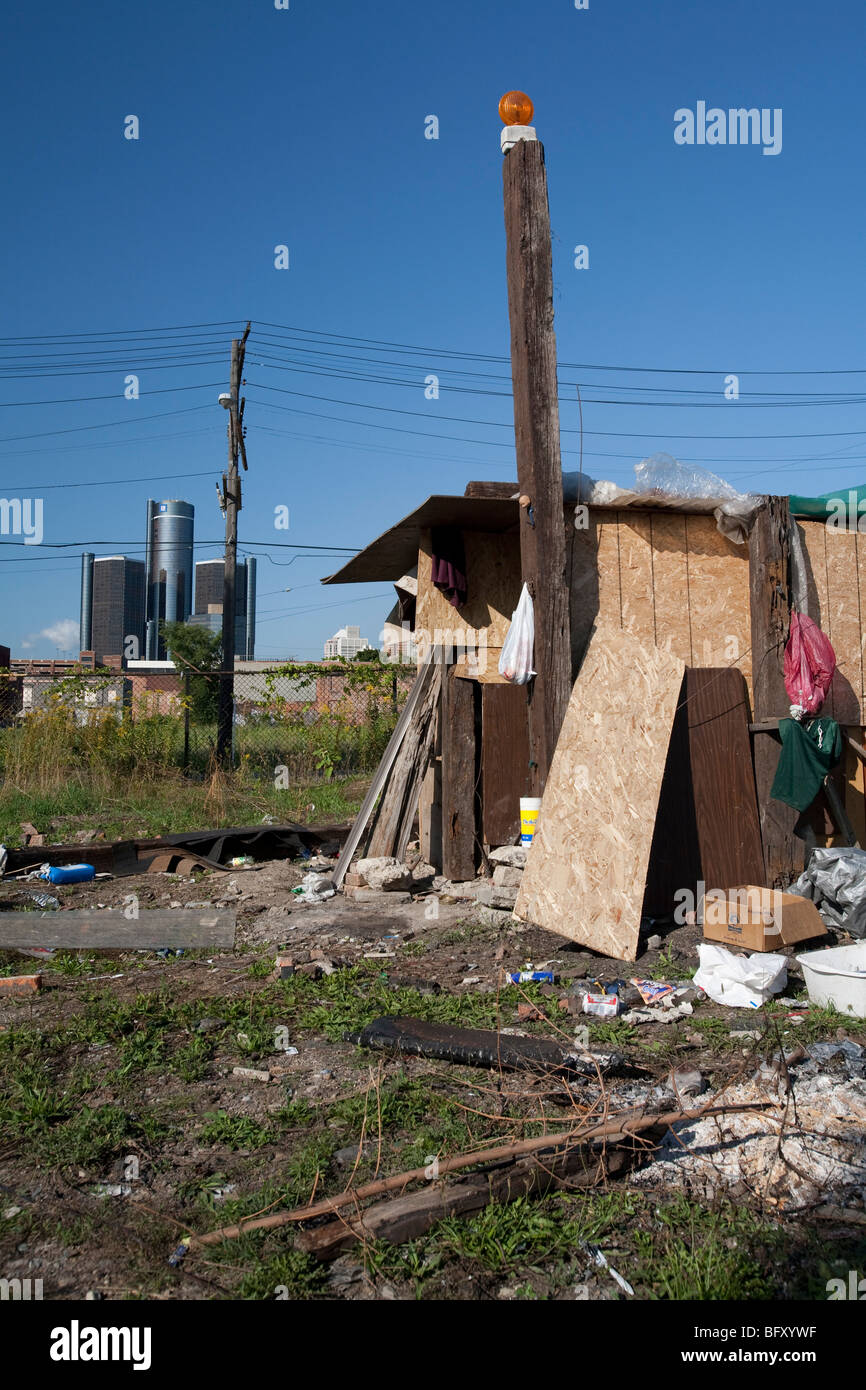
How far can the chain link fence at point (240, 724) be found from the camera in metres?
13.0

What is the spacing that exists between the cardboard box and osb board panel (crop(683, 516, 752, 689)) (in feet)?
7.37

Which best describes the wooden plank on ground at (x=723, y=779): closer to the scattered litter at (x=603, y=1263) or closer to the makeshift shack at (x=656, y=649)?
the makeshift shack at (x=656, y=649)

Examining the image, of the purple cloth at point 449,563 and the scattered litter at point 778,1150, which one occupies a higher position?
the purple cloth at point 449,563

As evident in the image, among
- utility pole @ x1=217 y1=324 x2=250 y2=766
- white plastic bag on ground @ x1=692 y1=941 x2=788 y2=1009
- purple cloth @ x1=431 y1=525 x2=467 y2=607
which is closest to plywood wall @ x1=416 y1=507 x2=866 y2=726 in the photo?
purple cloth @ x1=431 y1=525 x2=467 y2=607

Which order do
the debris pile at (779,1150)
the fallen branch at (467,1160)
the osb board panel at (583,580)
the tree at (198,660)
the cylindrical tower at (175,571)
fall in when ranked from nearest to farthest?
the fallen branch at (467,1160) < the debris pile at (779,1150) < the osb board panel at (583,580) < the tree at (198,660) < the cylindrical tower at (175,571)

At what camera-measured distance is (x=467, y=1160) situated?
2.88 meters

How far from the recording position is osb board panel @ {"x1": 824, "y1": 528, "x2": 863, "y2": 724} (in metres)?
7.26

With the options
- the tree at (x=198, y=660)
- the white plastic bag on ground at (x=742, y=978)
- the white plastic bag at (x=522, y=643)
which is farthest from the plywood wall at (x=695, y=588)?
the tree at (x=198, y=660)

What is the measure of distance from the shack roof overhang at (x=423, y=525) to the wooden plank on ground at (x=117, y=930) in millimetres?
3699

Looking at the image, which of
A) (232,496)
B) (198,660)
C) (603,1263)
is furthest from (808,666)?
(198,660)

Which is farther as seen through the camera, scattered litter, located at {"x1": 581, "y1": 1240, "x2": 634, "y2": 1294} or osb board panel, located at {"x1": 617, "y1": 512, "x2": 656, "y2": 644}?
osb board panel, located at {"x1": 617, "y1": 512, "x2": 656, "y2": 644}

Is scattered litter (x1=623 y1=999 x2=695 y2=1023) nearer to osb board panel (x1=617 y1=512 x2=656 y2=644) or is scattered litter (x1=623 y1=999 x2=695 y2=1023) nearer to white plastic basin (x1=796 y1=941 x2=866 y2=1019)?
white plastic basin (x1=796 y1=941 x2=866 y2=1019)

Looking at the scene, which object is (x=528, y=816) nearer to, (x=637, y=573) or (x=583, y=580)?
(x=583, y=580)
